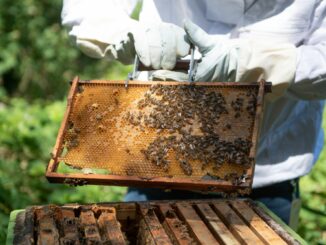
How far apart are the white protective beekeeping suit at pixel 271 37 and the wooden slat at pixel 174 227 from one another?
79cm

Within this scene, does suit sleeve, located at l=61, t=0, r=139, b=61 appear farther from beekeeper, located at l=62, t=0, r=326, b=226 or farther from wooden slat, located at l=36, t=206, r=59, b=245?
wooden slat, located at l=36, t=206, r=59, b=245

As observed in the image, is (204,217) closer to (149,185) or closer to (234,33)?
(149,185)

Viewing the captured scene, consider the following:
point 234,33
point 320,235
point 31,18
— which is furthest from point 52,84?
point 234,33

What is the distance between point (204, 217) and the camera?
2650 mm

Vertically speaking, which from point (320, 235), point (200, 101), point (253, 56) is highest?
point (253, 56)

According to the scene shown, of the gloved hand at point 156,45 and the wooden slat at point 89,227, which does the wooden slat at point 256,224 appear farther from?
the gloved hand at point 156,45

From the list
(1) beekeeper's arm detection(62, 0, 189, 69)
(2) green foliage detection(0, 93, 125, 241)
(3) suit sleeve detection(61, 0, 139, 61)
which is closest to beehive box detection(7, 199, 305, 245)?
(1) beekeeper's arm detection(62, 0, 189, 69)

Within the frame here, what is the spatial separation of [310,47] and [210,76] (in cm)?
60

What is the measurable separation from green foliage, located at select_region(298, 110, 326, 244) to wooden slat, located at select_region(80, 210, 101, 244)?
80.9 inches

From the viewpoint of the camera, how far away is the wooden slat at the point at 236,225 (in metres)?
2.42

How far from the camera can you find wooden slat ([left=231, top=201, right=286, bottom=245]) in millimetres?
2426

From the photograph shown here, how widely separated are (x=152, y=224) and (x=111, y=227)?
0.18 m

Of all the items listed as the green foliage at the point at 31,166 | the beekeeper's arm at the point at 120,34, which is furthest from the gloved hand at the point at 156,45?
the green foliage at the point at 31,166

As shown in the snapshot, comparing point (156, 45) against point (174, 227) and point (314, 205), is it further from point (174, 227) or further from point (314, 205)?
point (314, 205)
